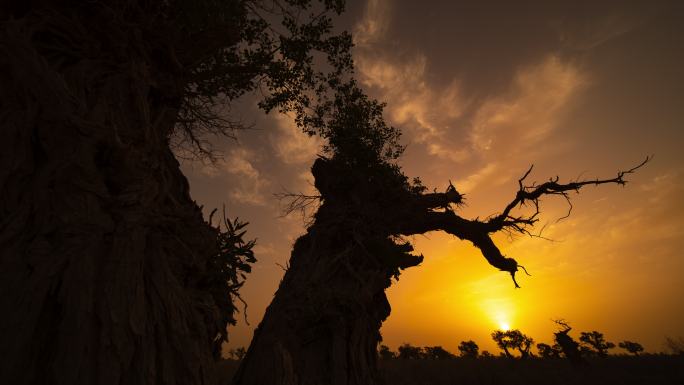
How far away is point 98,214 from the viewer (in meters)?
2.96

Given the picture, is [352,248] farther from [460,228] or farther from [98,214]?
[98,214]

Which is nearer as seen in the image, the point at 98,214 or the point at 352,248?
the point at 98,214

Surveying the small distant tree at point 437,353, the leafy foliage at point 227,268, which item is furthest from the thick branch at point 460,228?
the small distant tree at point 437,353

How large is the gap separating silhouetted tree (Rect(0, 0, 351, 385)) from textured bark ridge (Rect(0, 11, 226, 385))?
0.01 metres

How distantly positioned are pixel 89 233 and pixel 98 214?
216mm

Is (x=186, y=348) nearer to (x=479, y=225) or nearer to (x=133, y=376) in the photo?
(x=133, y=376)

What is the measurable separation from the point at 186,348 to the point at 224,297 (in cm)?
141

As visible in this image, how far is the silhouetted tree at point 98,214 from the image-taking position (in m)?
2.40

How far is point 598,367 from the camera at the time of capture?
1788 centimetres

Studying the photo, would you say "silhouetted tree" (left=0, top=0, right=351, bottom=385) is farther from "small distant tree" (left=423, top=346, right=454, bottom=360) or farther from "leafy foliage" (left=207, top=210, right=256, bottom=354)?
"small distant tree" (left=423, top=346, right=454, bottom=360)

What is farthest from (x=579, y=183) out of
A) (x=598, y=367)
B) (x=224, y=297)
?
(x=598, y=367)

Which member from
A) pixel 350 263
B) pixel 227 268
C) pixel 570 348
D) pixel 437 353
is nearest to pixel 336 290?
pixel 350 263

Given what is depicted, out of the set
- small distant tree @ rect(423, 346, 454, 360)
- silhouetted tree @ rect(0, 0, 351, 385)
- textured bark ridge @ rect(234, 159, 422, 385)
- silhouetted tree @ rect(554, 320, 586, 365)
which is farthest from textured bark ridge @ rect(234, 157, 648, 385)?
small distant tree @ rect(423, 346, 454, 360)

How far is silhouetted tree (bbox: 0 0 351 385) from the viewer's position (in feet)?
7.88
